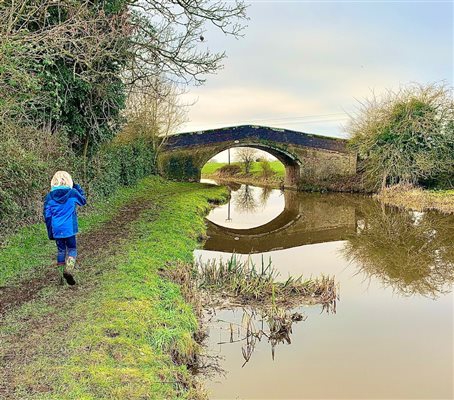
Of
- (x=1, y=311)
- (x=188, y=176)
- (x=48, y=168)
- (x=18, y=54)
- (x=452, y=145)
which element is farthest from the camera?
(x=188, y=176)

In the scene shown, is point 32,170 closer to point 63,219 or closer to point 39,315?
point 63,219

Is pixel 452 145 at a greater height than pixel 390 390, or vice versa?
pixel 452 145

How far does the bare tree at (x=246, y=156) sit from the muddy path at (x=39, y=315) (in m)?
34.3

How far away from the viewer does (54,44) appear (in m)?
6.34

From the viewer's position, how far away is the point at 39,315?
5020mm

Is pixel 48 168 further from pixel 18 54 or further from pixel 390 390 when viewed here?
pixel 390 390

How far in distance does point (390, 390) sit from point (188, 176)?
24.8m

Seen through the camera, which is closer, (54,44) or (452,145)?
(54,44)

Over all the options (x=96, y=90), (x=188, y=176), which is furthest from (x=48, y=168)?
(x=188, y=176)

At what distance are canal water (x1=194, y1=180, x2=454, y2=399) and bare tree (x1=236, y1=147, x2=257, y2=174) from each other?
29.2m

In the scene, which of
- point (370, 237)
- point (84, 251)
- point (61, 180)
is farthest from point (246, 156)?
point (61, 180)

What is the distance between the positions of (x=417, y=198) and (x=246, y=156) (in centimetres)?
2392

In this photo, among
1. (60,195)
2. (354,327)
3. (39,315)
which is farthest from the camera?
(354,327)

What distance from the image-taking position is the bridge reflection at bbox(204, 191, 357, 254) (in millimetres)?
12250
